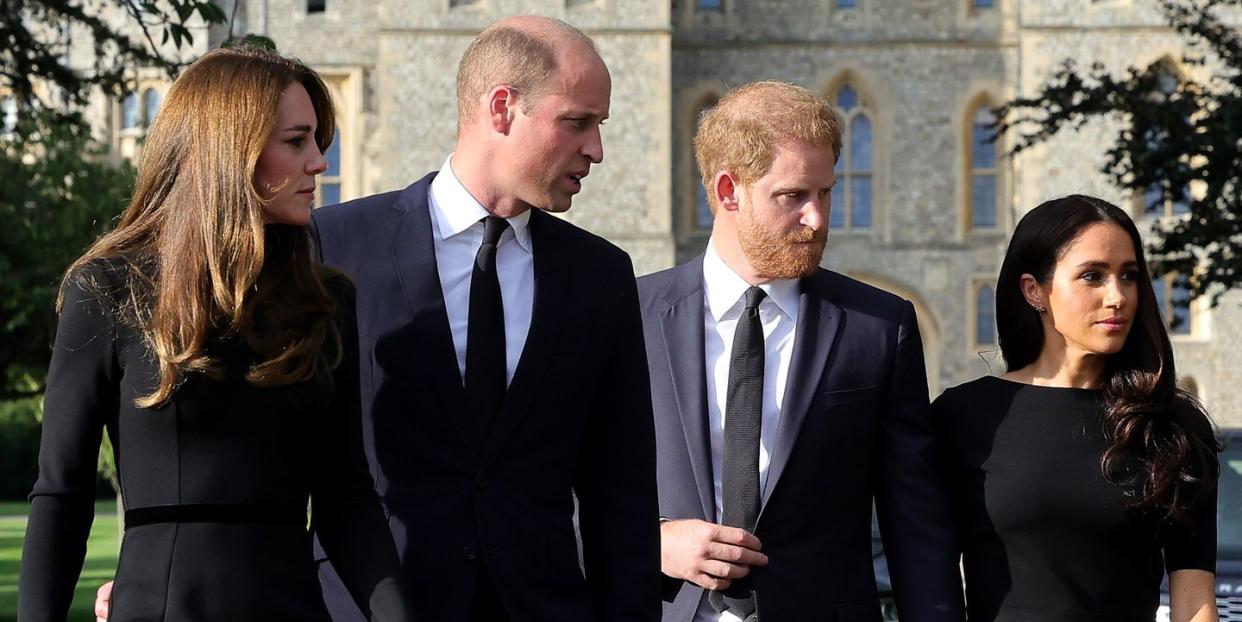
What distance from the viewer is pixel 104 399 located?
2789mm

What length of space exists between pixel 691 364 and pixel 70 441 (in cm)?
152

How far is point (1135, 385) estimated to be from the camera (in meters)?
3.87

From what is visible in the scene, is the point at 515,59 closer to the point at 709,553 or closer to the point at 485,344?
the point at 485,344

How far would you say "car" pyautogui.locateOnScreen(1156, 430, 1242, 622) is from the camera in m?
6.02

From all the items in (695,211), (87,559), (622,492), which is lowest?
(87,559)

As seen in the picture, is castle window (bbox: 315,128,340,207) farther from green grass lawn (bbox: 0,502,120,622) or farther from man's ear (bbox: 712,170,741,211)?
man's ear (bbox: 712,170,741,211)

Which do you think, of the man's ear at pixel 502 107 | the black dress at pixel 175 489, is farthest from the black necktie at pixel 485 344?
the black dress at pixel 175 489

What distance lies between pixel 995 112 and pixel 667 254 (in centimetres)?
1320

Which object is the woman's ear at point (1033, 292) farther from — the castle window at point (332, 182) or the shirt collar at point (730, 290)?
the castle window at point (332, 182)

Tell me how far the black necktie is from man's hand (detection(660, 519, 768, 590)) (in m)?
0.62

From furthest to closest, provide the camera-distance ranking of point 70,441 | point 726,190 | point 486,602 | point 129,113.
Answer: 1. point 129,113
2. point 726,190
3. point 486,602
4. point 70,441

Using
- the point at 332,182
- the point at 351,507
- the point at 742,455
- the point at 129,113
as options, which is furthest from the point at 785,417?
the point at 129,113

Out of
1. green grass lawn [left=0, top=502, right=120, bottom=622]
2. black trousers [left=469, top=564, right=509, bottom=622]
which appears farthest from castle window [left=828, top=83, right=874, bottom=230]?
black trousers [left=469, top=564, right=509, bottom=622]

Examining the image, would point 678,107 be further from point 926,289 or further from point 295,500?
point 295,500
